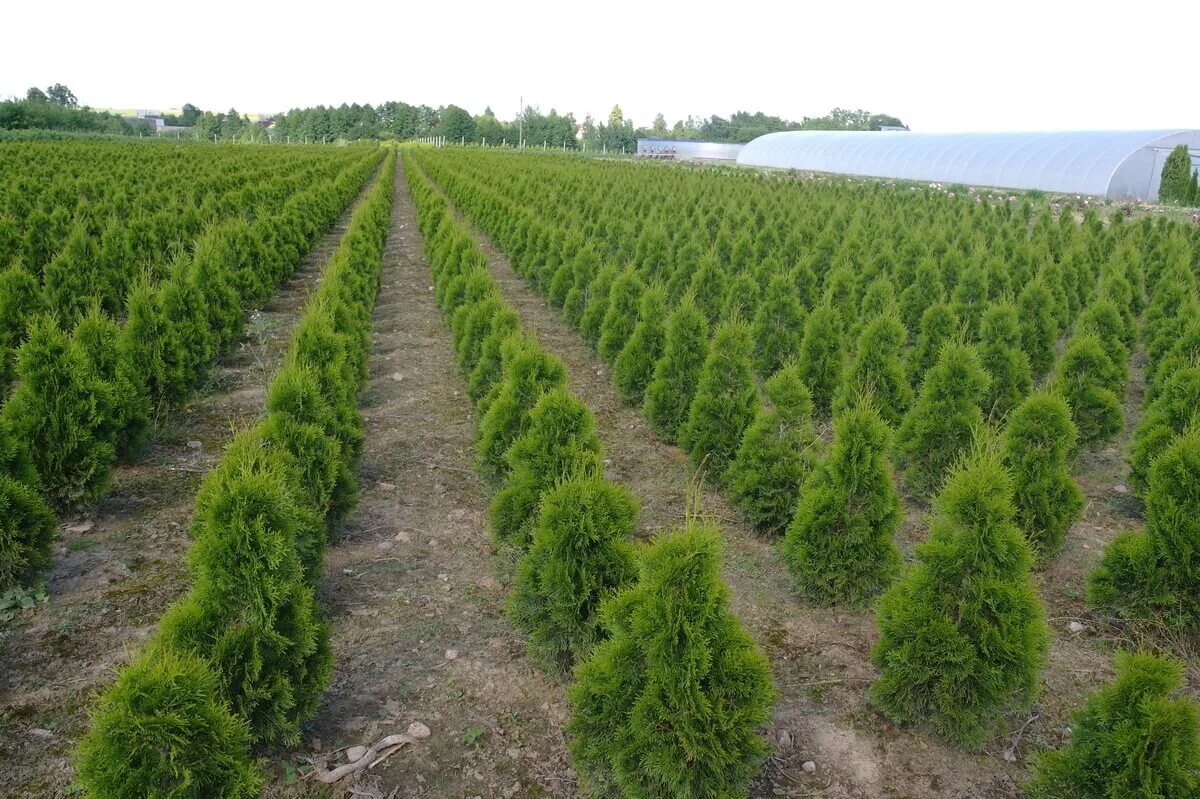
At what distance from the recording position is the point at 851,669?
16.1 feet

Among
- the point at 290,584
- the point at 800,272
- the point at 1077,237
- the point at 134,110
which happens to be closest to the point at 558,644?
the point at 290,584

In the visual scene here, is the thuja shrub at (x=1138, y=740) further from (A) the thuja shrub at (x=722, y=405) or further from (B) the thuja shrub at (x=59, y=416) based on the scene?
(B) the thuja shrub at (x=59, y=416)

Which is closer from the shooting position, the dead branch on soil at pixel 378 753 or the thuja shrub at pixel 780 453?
the dead branch on soil at pixel 378 753

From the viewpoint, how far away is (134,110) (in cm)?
18700

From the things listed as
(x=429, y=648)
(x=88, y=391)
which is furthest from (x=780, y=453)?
(x=88, y=391)

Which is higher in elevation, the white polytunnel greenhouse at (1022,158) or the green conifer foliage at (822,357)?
the white polytunnel greenhouse at (1022,158)

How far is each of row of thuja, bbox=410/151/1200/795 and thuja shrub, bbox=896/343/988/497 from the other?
2 centimetres

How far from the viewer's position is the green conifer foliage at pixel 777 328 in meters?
10.6

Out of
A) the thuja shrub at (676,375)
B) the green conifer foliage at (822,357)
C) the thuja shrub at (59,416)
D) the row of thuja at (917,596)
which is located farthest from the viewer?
the green conifer foliage at (822,357)

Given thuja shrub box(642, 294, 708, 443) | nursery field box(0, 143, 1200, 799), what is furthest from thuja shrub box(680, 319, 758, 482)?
thuja shrub box(642, 294, 708, 443)

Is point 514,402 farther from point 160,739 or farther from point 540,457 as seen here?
point 160,739

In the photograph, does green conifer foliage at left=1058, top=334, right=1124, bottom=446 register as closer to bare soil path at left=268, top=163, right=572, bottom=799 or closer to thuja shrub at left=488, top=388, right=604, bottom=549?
thuja shrub at left=488, top=388, right=604, bottom=549

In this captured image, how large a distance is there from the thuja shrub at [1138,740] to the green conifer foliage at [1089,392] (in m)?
5.31

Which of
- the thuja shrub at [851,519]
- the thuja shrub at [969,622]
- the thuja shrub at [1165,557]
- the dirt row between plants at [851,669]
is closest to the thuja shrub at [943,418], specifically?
the dirt row between plants at [851,669]
